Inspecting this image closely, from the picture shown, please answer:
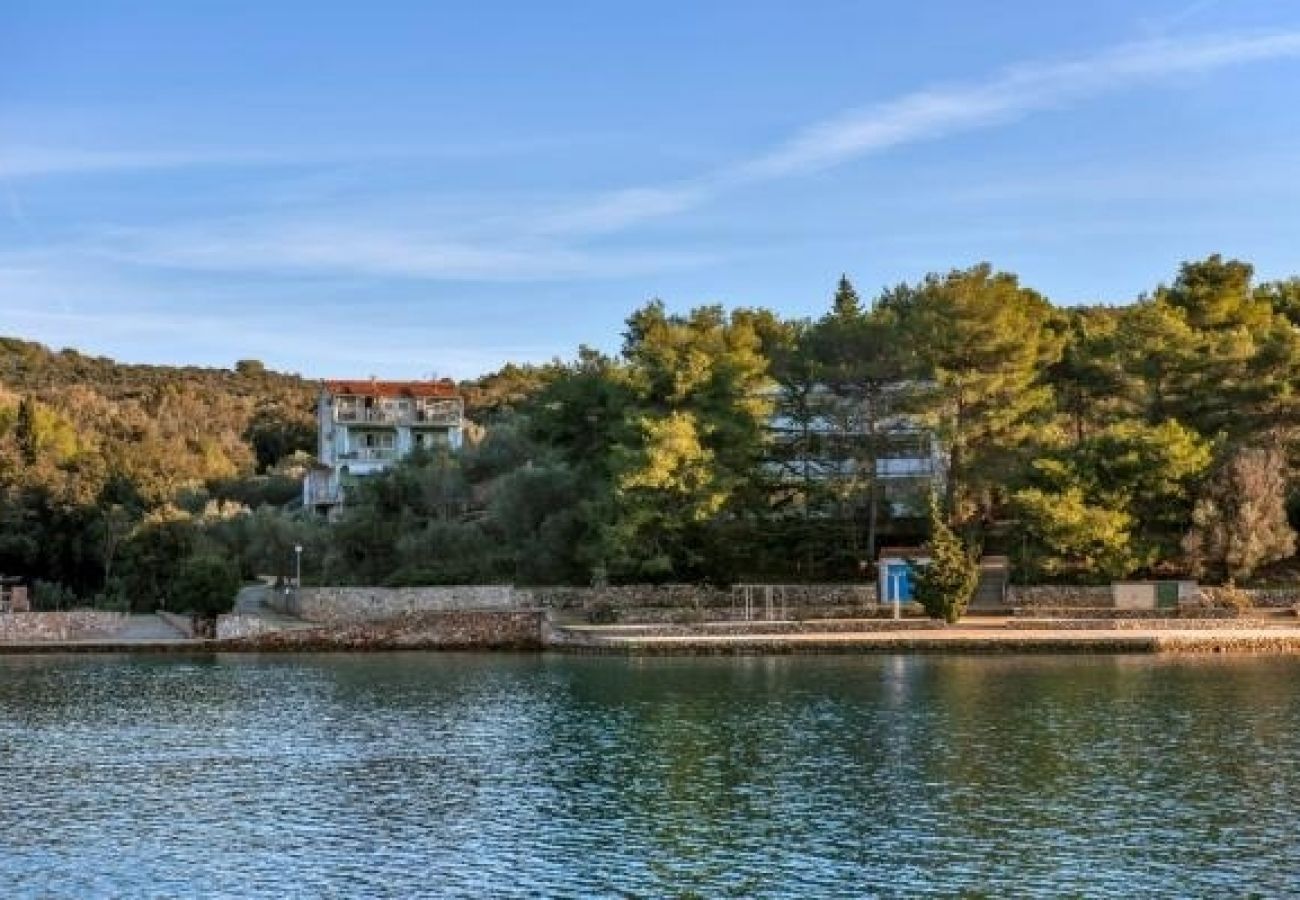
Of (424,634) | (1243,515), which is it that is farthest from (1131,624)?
(424,634)

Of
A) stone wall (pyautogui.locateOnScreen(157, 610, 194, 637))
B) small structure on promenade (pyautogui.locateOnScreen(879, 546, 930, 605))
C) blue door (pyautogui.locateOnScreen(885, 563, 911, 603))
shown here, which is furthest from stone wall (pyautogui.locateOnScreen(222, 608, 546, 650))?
blue door (pyautogui.locateOnScreen(885, 563, 911, 603))

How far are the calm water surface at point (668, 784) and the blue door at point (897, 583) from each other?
11.6 metres

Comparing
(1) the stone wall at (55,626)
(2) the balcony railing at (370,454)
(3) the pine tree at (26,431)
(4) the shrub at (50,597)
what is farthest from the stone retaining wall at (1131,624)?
(3) the pine tree at (26,431)

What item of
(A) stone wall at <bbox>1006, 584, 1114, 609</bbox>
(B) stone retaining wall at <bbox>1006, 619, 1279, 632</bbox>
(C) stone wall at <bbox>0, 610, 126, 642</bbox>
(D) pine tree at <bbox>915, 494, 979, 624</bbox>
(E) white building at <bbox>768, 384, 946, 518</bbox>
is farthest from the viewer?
(E) white building at <bbox>768, 384, 946, 518</bbox>

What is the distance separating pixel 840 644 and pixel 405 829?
98.3 feet

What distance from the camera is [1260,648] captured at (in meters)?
52.0

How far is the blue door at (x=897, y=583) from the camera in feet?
192

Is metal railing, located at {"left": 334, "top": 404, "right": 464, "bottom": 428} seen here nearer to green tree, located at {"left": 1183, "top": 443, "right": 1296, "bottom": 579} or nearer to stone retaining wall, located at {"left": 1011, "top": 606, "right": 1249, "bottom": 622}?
stone retaining wall, located at {"left": 1011, "top": 606, "right": 1249, "bottom": 622}

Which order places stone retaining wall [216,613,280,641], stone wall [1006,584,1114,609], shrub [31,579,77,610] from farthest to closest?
shrub [31,579,77,610] → stone retaining wall [216,613,280,641] → stone wall [1006,584,1114,609]

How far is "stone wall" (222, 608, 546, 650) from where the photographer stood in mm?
58969

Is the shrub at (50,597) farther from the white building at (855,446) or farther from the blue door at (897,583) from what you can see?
the blue door at (897,583)

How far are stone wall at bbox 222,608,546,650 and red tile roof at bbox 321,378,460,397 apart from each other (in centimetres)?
3712

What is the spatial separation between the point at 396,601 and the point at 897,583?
2049 centimetres

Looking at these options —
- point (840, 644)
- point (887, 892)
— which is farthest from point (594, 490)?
point (887, 892)
